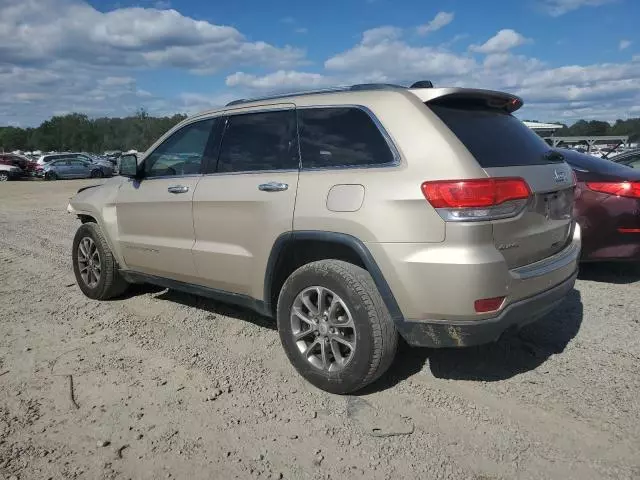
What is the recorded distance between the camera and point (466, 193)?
9.37 ft

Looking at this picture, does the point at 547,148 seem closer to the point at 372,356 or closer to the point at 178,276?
the point at 372,356

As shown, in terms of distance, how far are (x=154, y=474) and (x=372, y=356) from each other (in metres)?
1.30

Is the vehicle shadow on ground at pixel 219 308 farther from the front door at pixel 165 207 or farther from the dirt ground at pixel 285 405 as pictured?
the front door at pixel 165 207

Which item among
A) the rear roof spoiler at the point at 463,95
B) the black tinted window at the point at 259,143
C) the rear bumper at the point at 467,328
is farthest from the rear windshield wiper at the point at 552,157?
the black tinted window at the point at 259,143

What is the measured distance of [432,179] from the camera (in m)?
2.93

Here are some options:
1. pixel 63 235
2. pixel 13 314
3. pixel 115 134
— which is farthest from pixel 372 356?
pixel 115 134

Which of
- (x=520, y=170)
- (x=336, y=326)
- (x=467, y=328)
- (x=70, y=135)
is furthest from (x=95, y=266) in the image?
(x=70, y=135)

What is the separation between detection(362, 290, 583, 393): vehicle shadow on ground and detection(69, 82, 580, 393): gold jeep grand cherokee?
0.57 metres

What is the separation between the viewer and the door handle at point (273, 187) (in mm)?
3559

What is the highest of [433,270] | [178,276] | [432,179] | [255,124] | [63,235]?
[255,124]

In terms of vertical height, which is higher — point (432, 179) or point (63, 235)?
point (432, 179)

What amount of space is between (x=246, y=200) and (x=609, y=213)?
3716 millimetres

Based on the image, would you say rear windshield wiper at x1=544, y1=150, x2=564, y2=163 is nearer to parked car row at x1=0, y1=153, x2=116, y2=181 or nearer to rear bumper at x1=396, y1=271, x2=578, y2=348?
rear bumper at x1=396, y1=271, x2=578, y2=348

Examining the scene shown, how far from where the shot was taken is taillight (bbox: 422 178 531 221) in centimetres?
285
